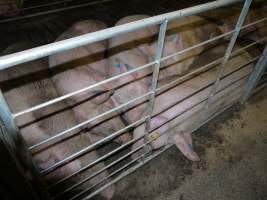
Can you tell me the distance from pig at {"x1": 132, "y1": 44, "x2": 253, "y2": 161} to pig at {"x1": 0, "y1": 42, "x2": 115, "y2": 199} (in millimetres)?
395

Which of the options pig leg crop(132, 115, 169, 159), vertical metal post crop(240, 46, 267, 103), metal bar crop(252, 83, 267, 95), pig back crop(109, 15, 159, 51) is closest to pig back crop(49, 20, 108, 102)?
pig back crop(109, 15, 159, 51)

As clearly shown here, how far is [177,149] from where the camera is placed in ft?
6.34

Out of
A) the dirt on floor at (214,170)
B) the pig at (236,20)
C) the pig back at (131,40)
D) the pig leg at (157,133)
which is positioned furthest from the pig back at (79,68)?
the pig at (236,20)

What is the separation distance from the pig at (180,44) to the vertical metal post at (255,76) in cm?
40

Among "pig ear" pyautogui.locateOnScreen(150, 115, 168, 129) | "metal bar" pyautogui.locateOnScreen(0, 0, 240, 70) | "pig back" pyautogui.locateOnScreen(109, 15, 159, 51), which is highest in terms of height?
"metal bar" pyautogui.locateOnScreen(0, 0, 240, 70)

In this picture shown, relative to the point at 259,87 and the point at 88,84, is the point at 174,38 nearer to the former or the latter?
the point at 88,84

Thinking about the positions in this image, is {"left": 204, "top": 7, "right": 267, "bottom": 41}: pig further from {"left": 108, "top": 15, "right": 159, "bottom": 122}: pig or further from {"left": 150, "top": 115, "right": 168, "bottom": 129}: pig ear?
{"left": 150, "top": 115, "right": 168, "bottom": 129}: pig ear

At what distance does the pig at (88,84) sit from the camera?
1524 millimetres

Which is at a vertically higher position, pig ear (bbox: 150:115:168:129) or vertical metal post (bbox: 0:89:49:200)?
vertical metal post (bbox: 0:89:49:200)

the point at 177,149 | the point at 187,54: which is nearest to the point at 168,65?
the point at 187,54

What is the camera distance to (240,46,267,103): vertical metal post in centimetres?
191

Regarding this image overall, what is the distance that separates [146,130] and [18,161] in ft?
2.50

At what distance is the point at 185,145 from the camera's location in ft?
5.90

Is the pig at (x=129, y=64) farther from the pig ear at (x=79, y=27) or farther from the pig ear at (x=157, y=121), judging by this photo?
the pig ear at (x=79, y=27)
